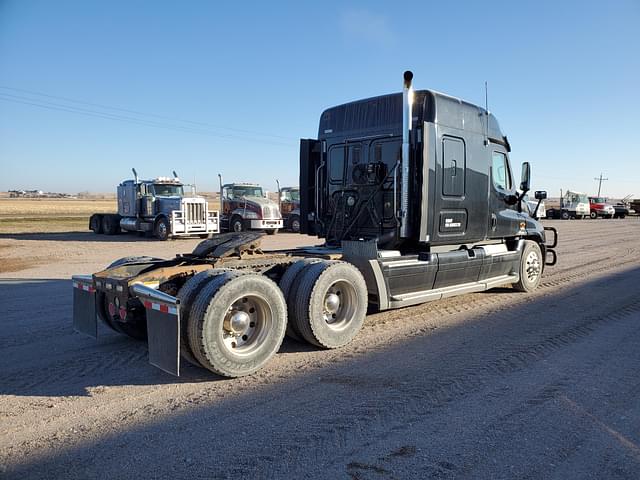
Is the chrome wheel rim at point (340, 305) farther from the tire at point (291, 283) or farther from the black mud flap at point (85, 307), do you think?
the black mud flap at point (85, 307)

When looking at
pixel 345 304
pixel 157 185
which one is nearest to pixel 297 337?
pixel 345 304

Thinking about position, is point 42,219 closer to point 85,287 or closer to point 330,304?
point 85,287

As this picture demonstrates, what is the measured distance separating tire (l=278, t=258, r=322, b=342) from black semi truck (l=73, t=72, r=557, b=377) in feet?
0.05

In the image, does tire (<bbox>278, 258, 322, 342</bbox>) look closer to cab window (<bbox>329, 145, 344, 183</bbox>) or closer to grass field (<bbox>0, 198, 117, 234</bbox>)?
cab window (<bbox>329, 145, 344, 183</bbox>)

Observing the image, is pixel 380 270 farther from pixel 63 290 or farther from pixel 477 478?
pixel 63 290

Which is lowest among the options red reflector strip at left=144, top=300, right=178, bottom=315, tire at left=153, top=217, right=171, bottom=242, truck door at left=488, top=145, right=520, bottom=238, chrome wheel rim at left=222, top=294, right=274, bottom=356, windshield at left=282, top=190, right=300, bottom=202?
chrome wheel rim at left=222, top=294, right=274, bottom=356

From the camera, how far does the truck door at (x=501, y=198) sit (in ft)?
27.6

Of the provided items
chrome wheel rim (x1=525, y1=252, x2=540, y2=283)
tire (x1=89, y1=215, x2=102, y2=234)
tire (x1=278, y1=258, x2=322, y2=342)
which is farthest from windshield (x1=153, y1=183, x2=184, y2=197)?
tire (x1=278, y1=258, x2=322, y2=342)

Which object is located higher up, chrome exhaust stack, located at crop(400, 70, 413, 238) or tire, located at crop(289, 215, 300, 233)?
chrome exhaust stack, located at crop(400, 70, 413, 238)

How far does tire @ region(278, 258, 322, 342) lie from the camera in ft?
18.3

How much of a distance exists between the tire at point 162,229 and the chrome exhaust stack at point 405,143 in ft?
50.4

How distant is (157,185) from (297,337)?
18.4 meters

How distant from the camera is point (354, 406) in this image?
4055 millimetres

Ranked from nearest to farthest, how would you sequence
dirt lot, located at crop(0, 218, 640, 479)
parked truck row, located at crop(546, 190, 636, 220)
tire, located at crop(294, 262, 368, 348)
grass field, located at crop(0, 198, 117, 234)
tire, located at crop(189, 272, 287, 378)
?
1. dirt lot, located at crop(0, 218, 640, 479)
2. tire, located at crop(189, 272, 287, 378)
3. tire, located at crop(294, 262, 368, 348)
4. grass field, located at crop(0, 198, 117, 234)
5. parked truck row, located at crop(546, 190, 636, 220)
